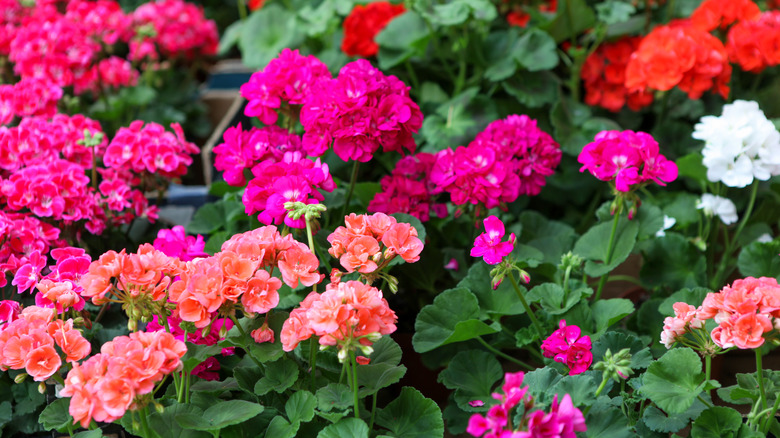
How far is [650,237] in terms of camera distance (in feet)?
4.82

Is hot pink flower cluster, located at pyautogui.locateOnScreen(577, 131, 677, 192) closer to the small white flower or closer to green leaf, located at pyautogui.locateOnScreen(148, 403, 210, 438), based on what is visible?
the small white flower

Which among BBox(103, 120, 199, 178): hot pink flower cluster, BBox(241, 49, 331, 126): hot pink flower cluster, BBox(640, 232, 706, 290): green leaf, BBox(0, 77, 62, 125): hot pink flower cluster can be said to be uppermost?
BBox(241, 49, 331, 126): hot pink flower cluster

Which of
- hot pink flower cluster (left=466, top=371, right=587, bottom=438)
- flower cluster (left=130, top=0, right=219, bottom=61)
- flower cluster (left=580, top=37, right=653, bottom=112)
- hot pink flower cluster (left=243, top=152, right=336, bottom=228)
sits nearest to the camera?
hot pink flower cluster (left=466, top=371, right=587, bottom=438)

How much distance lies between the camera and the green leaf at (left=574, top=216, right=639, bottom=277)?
4.20 ft

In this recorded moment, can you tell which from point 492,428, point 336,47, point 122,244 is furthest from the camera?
point 336,47

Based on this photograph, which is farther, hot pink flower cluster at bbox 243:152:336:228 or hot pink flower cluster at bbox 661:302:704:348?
hot pink flower cluster at bbox 243:152:336:228

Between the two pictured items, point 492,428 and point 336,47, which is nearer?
point 492,428

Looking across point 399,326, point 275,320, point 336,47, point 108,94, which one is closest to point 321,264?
point 275,320

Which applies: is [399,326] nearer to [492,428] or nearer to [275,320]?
[275,320]

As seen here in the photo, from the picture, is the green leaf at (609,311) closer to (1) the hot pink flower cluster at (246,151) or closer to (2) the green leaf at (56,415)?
(1) the hot pink flower cluster at (246,151)

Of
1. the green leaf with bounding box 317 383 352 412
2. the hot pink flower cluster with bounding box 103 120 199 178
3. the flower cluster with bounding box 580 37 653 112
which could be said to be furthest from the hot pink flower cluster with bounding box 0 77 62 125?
the flower cluster with bounding box 580 37 653 112

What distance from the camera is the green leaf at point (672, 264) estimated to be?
1418 mm

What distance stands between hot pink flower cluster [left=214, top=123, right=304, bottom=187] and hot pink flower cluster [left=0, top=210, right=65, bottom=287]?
1.08 ft

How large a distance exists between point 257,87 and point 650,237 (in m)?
0.88
